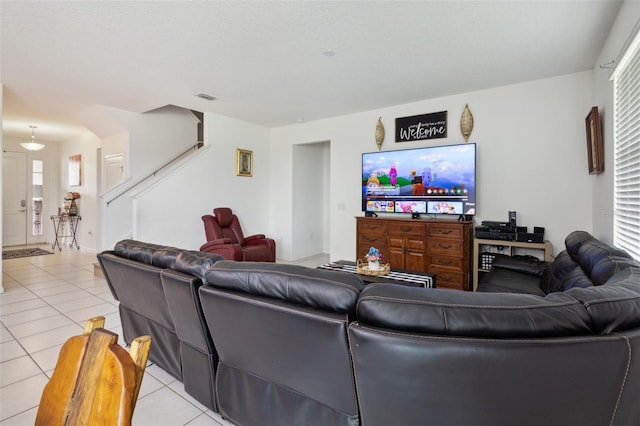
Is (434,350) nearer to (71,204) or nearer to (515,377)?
(515,377)

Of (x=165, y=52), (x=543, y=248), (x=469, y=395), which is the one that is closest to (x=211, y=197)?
(x=165, y=52)

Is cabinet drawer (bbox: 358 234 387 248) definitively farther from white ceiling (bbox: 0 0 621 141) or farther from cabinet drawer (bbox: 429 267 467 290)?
white ceiling (bbox: 0 0 621 141)

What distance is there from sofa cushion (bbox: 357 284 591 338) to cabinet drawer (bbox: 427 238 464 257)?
306cm

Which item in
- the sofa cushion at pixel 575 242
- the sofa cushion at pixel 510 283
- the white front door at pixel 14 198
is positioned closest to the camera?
the sofa cushion at pixel 575 242

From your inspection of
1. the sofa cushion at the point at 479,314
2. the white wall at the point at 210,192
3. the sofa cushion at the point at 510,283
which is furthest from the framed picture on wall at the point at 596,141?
the white wall at the point at 210,192

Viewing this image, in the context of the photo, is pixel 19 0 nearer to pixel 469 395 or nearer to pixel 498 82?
pixel 469 395

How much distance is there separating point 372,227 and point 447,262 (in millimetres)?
1156

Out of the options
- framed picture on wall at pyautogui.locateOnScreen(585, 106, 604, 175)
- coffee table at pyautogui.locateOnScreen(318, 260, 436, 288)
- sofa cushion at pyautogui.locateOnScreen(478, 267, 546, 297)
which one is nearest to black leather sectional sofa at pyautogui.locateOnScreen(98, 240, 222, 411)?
→ coffee table at pyautogui.locateOnScreen(318, 260, 436, 288)

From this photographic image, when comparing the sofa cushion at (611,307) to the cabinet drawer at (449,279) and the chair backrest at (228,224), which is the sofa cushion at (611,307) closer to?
the cabinet drawer at (449,279)

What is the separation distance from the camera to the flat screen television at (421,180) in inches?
167

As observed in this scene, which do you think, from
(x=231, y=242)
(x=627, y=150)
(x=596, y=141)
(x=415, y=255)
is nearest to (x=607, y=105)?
(x=596, y=141)

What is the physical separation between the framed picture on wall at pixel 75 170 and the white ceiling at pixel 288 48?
10.2 feet

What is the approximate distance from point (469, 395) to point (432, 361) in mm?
141

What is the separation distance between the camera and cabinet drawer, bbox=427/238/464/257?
397 centimetres
